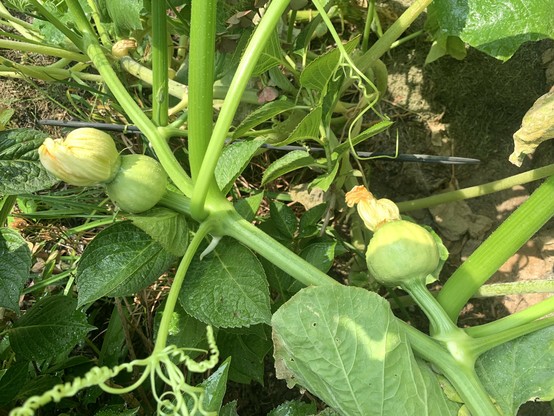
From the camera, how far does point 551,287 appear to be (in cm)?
128

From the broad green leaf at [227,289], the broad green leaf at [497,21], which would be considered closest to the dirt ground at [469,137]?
the broad green leaf at [497,21]

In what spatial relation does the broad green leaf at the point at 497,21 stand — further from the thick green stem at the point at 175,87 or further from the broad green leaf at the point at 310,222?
the thick green stem at the point at 175,87

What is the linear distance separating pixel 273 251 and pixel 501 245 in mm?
423

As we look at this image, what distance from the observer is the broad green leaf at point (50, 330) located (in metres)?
1.41

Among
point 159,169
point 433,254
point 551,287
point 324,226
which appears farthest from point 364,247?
point 159,169

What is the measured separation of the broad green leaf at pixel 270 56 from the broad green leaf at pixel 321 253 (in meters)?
0.41

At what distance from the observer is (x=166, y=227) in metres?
1.11

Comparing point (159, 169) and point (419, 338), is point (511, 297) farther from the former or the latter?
point (159, 169)

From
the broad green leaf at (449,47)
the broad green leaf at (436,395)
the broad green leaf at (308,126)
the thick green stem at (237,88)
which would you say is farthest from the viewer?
the broad green leaf at (449,47)

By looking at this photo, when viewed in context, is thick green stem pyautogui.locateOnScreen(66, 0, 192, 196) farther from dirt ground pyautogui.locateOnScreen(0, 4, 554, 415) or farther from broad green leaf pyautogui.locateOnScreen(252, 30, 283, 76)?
dirt ground pyautogui.locateOnScreen(0, 4, 554, 415)

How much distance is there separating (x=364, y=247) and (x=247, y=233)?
2.31 feet

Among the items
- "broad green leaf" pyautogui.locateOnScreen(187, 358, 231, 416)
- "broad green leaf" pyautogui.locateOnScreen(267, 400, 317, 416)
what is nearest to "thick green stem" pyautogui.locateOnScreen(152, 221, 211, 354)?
"broad green leaf" pyautogui.locateOnScreen(187, 358, 231, 416)

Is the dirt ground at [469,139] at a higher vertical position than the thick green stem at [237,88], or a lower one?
lower

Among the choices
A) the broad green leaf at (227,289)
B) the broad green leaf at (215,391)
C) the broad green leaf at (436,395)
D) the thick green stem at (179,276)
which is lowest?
the broad green leaf at (436,395)
